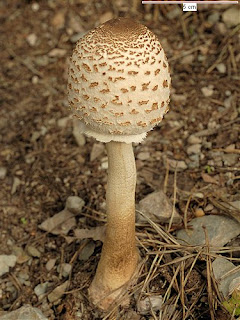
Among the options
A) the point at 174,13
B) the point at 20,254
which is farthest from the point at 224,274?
the point at 174,13

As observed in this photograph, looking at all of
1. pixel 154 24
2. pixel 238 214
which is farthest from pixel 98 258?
pixel 154 24

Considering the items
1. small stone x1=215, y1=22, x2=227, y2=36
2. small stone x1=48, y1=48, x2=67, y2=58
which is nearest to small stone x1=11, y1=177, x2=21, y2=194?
small stone x1=48, y1=48, x2=67, y2=58

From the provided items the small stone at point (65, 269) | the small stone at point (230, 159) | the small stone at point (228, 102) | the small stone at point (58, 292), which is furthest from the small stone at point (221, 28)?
the small stone at point (58, 292)

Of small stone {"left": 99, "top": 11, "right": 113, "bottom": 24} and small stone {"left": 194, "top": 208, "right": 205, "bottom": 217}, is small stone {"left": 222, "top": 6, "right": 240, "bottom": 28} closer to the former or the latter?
small stone {"left": 99, "top": 11, "right": 113, "bottom": 24}

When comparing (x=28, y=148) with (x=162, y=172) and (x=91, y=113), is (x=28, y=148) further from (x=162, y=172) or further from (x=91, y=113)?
(x=91, y=113)

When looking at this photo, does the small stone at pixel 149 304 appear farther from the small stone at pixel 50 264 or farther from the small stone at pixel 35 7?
the small stone at pixel 35 7

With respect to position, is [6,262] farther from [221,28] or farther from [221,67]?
[221,28]
